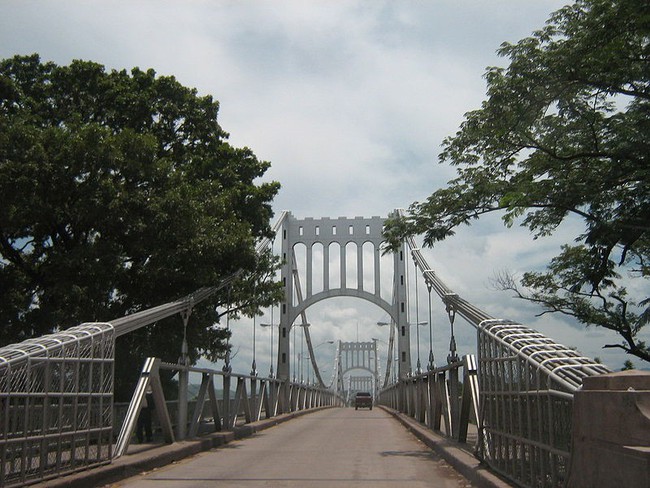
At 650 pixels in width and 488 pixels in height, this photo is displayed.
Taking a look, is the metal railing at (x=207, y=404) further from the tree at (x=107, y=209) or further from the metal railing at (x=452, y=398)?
the metal railing at (x=452, y=398)

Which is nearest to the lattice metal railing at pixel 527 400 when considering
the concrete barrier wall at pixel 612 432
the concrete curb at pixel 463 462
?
the concrete curb at pixel 463 462

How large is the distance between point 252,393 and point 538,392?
48.4ft

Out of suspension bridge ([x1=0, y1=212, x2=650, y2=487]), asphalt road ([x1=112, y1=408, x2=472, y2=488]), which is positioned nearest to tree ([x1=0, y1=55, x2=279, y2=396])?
suspension bridge ([x1=0, y1=212, x2=650, y2=487])

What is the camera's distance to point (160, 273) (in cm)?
1524

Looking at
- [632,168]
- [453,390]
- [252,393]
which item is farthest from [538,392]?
[252,393]

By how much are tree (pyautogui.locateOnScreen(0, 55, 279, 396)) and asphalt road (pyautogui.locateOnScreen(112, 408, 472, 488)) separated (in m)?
4.23

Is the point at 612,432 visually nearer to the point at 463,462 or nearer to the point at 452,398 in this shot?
the point at 463,462

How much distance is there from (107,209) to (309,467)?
706cm

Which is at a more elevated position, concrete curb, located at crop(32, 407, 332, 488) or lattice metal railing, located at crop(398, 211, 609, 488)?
lattice metal railing, located at crop(398, 211, 609, 488)

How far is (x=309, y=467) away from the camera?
33.4 ft

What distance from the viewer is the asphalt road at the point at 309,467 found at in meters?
8.43

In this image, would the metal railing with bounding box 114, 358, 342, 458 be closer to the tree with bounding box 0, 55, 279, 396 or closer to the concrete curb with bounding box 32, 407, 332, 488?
the concrete curb with bounding box 32, 407, 332, 488

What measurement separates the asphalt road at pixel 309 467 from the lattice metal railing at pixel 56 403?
78cm

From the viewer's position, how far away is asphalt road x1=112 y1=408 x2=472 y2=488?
8.43 m
